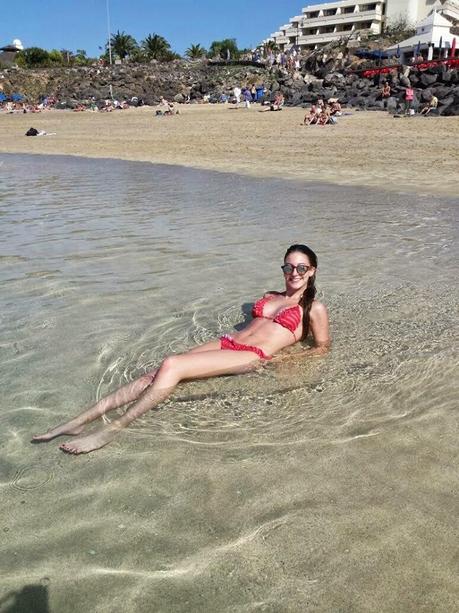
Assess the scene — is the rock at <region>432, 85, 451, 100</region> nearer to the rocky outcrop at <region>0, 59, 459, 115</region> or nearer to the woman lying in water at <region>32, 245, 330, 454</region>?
the rocky outcrop at <region>0, 59, 459, 115</region>

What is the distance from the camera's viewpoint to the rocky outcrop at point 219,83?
92.8ft

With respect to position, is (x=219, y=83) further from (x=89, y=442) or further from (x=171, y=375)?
(x=89, y=442)

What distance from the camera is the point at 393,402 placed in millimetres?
3617

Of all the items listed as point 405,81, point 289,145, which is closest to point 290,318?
point 289,145

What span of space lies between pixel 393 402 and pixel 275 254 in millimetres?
3925

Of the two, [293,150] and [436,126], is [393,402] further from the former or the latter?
[436,126]

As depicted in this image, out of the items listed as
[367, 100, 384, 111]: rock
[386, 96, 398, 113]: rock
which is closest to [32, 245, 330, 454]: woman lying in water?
[386, 96, 398, 113]: rock

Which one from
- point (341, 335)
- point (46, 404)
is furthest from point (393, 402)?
point (46, 404)

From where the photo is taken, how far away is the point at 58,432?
329cm

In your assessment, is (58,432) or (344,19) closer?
(58,432)

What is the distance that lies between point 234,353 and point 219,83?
176 ft

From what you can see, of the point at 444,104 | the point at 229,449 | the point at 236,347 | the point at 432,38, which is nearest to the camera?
the point at 229,449

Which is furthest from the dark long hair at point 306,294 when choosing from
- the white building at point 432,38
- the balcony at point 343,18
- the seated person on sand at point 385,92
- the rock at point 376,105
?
the balcony at point 343,18

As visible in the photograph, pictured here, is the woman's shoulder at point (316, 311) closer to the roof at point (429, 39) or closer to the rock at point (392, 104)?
the rock at point (392, 104)
